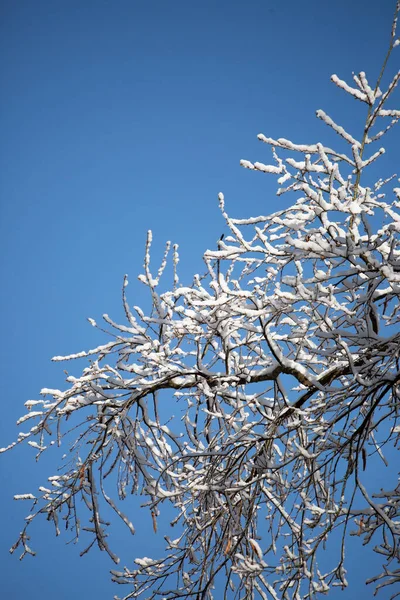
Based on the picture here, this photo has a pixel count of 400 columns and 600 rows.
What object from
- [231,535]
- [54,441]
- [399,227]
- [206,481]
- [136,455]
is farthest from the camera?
[54,441]

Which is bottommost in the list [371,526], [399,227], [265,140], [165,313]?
[371,526]

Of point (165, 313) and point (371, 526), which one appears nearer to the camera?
point (371, 526)

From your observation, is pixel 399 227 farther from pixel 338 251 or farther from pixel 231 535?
pixel 231 535

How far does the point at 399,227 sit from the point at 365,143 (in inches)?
24.3

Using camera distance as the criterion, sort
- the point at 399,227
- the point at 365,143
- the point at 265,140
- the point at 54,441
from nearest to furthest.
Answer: the point at 399,227 < the point at 265,140 < the point at 365,143 < the point at 54,441

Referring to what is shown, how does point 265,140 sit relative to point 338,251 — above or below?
above

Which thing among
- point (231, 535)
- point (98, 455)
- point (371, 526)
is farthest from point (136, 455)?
point (371, 526)

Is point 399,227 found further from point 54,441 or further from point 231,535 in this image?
point 54,441

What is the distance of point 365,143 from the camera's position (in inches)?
116

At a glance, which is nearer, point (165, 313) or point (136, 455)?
point (165, 313)

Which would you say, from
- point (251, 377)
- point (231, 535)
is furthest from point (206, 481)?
point (251, 377)

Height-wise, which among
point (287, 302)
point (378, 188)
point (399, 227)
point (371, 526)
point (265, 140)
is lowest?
point (371, 526)

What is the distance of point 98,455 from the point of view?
12.6 feet

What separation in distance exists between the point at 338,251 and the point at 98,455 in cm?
198
